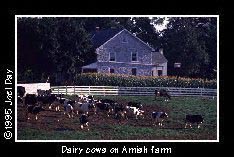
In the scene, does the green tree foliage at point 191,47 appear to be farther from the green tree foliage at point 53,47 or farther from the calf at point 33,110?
the calf at point 33,110

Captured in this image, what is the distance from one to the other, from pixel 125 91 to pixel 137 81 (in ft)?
7.37

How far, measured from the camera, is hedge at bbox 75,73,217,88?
23234 mm

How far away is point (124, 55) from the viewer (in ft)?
101

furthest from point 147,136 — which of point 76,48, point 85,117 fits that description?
point 76,48

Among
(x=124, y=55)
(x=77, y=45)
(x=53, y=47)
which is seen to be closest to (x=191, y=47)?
(x=124, y=55)

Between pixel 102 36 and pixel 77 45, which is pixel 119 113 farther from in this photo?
pixel 102 36

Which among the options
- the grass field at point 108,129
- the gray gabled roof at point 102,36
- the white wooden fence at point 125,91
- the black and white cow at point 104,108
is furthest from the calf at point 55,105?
the gray gabled roof at point 102,36

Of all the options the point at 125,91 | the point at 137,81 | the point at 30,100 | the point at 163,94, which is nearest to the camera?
the point at 30,100

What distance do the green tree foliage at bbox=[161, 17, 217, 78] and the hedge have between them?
1.73ft

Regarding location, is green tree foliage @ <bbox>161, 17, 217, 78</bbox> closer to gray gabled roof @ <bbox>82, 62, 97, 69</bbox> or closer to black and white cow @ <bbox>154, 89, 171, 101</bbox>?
black and white cow @ <bbox>154, 89, 171, 101</bbox>

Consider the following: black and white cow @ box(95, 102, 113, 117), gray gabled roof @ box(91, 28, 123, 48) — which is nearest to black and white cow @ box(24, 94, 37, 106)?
black and white cow @ box(95, 102, 113, 117)

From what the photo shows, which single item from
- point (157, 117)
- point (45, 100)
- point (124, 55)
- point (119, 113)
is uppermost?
point (124, 55)

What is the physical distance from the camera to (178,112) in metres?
17.6
